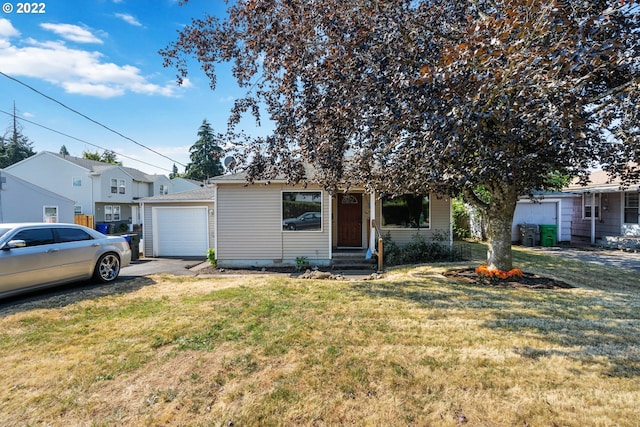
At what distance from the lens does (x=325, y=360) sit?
11.0 feet

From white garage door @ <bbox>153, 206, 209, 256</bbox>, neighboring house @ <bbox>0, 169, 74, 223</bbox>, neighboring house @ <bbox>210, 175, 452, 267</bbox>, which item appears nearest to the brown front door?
neighboring house @ <bbox>210, 175, 452, 267</bbox>

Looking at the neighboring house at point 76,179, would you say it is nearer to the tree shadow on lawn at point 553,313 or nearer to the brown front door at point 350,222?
the brown front door at point 350,222

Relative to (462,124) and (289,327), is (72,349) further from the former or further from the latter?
(462,124)

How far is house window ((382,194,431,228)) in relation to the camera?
11102mm

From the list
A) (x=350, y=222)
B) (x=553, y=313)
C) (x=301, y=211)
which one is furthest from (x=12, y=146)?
(x=553, y=313)

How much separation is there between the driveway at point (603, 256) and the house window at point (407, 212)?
5.39 metres

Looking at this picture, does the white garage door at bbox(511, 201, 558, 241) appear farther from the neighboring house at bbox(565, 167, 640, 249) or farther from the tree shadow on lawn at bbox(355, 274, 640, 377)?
the tree shadow on lawn at bbox(355, 274, 640, 377)

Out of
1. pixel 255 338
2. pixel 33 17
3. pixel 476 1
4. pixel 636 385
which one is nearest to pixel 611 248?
pixel 476 1

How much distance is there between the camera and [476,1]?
6434 millimetres

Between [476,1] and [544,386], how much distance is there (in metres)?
7.15

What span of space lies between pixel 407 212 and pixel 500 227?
4.01m

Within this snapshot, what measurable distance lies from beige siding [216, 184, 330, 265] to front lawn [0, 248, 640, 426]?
4.24m

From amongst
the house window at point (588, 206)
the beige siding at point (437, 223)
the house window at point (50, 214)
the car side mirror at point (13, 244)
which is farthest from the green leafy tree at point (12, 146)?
the house window at point (588, 206)

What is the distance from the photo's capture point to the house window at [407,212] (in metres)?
11.1
